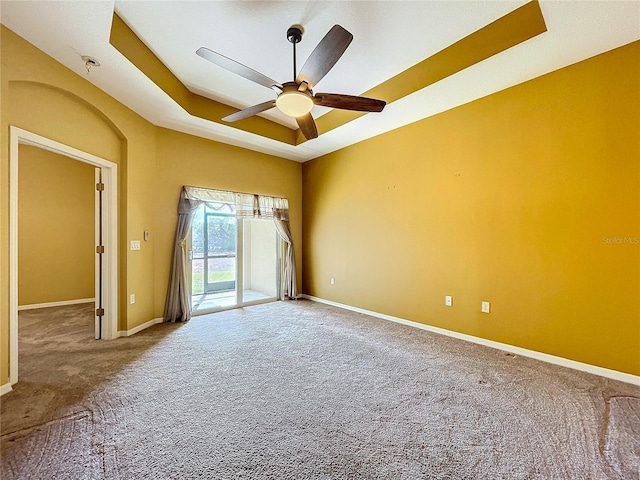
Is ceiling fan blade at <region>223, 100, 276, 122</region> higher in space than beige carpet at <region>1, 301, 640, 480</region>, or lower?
higher

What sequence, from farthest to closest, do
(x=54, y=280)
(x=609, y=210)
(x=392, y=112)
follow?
(x=54, y=280) < (x=392, y=112) < (x=609, y=210)

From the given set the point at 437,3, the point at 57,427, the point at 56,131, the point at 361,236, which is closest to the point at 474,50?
the point at 437,3

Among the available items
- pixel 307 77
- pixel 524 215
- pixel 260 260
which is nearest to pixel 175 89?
pixel 307 77

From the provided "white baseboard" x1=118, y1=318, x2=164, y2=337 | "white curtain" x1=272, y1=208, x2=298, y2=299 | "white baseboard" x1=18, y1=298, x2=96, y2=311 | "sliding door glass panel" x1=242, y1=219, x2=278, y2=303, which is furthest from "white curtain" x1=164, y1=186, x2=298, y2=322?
"white baseboard" x1=18, y1=298, x2=96, y2=311

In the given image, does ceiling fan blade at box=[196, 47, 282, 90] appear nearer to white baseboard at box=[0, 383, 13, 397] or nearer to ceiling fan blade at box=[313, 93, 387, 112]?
ceiling fan blade at box=[313, 93, 387, 112]

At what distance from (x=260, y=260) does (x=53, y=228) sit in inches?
151

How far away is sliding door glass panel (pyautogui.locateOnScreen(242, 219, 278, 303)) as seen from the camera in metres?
5.57

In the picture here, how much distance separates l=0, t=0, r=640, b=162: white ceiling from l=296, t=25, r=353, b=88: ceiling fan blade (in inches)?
21.5

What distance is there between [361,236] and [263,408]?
3180 millimetres

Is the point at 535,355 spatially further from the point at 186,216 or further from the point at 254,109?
the point at 186,216

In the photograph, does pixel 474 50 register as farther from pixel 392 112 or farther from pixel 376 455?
pixel 376 455

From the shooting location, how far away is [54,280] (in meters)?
5.02

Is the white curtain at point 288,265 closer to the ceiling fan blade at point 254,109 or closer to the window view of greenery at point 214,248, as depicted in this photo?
the window view of greenery at point 214,248

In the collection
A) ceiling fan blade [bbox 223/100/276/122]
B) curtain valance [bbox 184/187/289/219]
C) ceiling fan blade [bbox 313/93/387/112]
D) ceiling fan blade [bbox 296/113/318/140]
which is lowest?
curtain valance [bbox 184/187/289/219]
